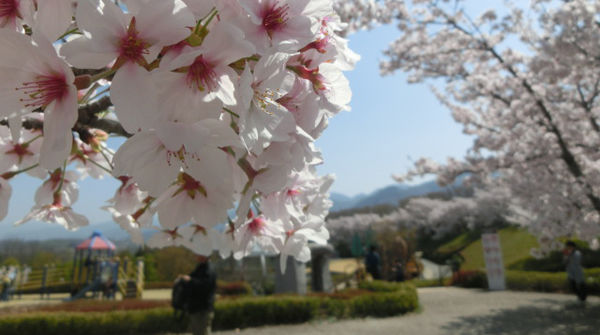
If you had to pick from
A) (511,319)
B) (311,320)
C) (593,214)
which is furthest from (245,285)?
(593,214)

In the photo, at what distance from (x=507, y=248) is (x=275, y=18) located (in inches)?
1048

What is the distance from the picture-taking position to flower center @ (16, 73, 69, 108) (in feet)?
1.95

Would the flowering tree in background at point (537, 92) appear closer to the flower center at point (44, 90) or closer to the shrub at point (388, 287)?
the shrub at point (388, 287)

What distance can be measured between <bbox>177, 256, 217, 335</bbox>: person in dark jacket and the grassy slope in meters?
18.1

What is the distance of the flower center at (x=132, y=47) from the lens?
0.57 m

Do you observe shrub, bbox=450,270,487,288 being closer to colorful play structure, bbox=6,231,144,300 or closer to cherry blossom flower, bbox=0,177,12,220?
colorful play structure, bbox=6,231,144,300

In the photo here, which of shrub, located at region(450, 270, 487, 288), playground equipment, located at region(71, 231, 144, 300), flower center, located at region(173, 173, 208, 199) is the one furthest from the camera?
playground equipment, located at region(71, 231, 144, 300)

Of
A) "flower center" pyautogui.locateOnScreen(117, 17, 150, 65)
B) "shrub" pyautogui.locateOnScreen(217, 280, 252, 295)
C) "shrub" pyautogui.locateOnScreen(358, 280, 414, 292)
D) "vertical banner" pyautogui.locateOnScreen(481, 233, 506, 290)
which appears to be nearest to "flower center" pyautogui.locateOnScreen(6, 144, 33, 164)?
"flower center" pyautogui.locateOnScreen(117, 17, 150, 65)

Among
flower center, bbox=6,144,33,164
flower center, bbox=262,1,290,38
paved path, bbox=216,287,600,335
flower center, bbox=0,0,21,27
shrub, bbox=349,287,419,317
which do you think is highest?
flower center, bbox=0,0,21,27

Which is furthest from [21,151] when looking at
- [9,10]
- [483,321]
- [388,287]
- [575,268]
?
[575,268]

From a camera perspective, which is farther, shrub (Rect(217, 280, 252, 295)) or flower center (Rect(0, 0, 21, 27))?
shrub (Rect(217, 280, 252, 295))

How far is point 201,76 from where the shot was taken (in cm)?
64

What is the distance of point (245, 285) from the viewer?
12.6 meters

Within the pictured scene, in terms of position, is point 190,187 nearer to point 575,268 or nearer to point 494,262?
point 575,268
